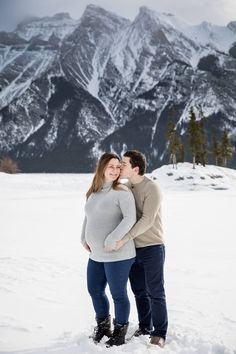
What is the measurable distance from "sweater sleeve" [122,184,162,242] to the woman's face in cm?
48

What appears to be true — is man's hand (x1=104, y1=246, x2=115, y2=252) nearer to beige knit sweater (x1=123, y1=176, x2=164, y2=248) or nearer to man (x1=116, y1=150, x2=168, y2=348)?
beige knit sweater (x1=123, y1=176, x2=164, y2=248)

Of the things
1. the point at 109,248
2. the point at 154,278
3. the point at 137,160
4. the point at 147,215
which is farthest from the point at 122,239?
the point at 137,160

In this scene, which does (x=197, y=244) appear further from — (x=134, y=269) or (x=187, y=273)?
(x=134, y=269)

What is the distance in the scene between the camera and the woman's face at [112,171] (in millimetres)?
5785

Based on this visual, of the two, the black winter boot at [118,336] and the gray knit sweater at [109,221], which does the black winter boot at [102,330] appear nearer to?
the black winter boot at [118,336]

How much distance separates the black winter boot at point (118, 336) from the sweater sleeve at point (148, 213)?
49.3 inches

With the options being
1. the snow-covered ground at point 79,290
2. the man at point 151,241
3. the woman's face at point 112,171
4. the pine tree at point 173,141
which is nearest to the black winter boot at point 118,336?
the snow-covered ground at point 79,290

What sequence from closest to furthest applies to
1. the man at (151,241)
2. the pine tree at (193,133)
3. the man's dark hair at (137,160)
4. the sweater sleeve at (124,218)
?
the sweater sleeve at (124,218) → the man at (151,241) → the man's dark hair at (137,160) → the pine tree at (193,133)

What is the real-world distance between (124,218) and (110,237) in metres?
0.30

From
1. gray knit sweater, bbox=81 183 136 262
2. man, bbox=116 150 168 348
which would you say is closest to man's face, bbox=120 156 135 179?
man, bbox=116 150 168 348

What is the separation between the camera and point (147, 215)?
5.63 m

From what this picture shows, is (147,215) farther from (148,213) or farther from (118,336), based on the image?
(118,336)

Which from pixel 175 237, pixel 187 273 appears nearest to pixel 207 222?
pixel 175 237

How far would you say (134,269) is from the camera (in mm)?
6125
